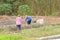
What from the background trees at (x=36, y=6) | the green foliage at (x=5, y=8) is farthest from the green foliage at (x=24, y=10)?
the green foliage at (x=5, y=8)

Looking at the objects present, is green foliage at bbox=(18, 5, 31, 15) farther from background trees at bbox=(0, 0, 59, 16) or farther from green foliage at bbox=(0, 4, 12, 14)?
green foliage at bbox=(0, 4, 12, 14)

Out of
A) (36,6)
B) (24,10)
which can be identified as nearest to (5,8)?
(24,10)

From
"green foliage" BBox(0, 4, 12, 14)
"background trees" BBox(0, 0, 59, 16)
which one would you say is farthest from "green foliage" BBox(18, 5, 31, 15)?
"green foliage" BBox(0, 4, 12, 14)

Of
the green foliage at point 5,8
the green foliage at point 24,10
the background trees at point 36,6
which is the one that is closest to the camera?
the green foliage at point 5,8

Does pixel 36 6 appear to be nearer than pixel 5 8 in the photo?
No

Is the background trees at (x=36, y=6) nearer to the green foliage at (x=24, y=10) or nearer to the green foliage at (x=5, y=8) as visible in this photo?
the green foliage at (x=24, y=10)

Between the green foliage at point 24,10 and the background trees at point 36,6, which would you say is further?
the background trees at point 36,6

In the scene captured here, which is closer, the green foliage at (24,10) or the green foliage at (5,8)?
the green foliage at (5,8)

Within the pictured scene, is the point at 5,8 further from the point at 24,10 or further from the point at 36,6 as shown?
the point at 36,6

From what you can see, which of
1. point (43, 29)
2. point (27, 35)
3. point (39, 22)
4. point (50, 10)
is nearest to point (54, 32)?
point (43, 29)

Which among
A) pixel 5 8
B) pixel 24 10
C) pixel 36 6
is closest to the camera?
pixel 5 8

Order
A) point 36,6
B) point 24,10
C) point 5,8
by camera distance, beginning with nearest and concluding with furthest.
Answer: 1. point 5,8
2. point 24,10
3. point 36,6

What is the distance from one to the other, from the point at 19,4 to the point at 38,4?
2.63 metres

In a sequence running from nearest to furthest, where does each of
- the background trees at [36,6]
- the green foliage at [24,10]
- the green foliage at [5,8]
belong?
the green foliage at [5,8]
the green foliage at [24,10]
the background trees at [36,6]
